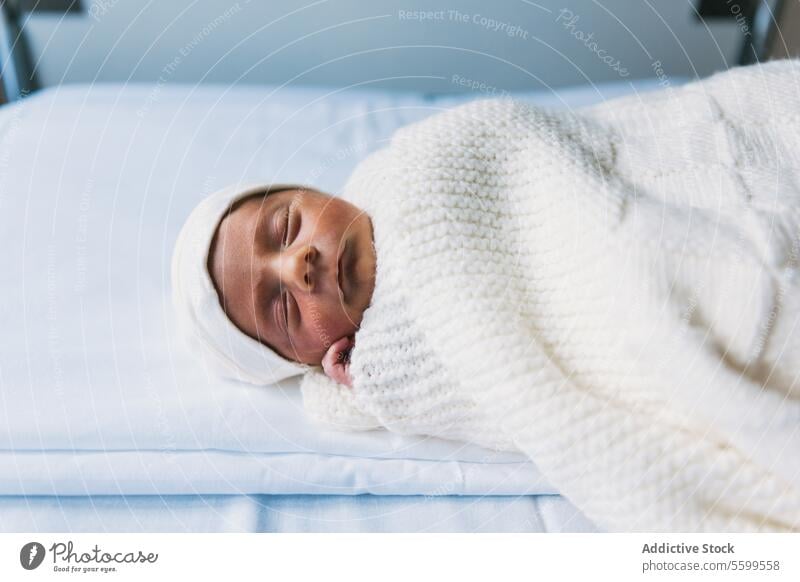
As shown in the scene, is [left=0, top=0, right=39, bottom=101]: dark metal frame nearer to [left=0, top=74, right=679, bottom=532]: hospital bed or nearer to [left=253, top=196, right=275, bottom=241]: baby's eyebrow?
[left=0, top=74, right=679, bottom=532]: hospital bed

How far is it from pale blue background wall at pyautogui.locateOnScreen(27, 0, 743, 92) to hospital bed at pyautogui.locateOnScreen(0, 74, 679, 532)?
309mm

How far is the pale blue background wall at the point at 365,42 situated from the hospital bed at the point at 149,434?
309 millimetres

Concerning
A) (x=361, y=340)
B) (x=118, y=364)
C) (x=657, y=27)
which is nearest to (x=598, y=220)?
(x=361, y=340)

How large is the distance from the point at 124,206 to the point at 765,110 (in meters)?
0.67

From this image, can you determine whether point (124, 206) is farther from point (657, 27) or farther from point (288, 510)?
point (657, 27)

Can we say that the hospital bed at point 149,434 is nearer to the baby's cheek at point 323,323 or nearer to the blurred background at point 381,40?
the baby's cheek at point 323,323

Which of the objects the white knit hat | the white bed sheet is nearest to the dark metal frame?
the white knit hat

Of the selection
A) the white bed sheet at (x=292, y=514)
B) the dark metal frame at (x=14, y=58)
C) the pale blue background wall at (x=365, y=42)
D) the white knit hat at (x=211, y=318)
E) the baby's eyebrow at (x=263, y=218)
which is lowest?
the white bed sheet at (x=292, y=514)

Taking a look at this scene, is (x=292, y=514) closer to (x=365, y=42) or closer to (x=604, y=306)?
(x=604, y=306)

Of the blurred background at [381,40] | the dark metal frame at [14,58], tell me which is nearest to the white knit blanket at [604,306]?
the blurred background at [381,40]

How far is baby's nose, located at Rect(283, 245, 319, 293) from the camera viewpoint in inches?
21.0

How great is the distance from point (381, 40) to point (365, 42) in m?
0.02

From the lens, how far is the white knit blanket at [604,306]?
47cm

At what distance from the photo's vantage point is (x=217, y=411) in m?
0.58
